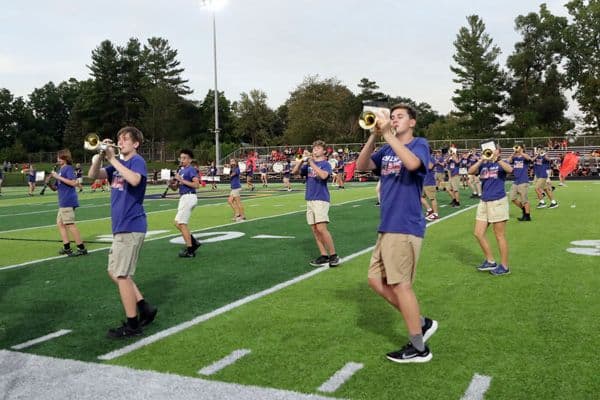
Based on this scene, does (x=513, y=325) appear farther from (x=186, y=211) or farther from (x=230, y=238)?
(x=230, y=238)

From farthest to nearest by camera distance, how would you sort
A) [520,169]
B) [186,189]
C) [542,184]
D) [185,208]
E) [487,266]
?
[542,184]
[520,169]
[186,189]
[185,208]
[487,266]

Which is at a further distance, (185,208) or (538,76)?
(538,76)

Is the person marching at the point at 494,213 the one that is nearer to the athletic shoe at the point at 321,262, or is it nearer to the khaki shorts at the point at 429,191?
the athletic shoe at the point at 321,262

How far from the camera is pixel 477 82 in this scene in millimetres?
61844

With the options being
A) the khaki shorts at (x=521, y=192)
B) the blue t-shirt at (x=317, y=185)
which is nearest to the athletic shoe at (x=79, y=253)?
the blue t-shirt at (x=317, y=185)

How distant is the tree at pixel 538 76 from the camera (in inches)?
2349

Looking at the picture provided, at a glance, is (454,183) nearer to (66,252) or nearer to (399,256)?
(66,252)

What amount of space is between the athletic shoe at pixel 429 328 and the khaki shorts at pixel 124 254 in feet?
8.38

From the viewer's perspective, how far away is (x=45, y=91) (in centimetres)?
9894

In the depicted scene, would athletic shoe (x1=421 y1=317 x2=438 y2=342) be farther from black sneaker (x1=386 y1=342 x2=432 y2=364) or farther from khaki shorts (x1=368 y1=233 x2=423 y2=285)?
khaki shorts (x1=368 y1=233 x2=423 y2=285)

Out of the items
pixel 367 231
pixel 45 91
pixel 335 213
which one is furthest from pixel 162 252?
Answer: pixel 45 91

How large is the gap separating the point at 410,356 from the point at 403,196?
116cm

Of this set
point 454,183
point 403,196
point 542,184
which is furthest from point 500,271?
point 454,183

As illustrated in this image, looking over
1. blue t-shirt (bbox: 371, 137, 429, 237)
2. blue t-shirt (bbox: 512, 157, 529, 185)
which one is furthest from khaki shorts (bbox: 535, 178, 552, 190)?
blue t-shirt (bbox: 371, 137, 429, 237)
